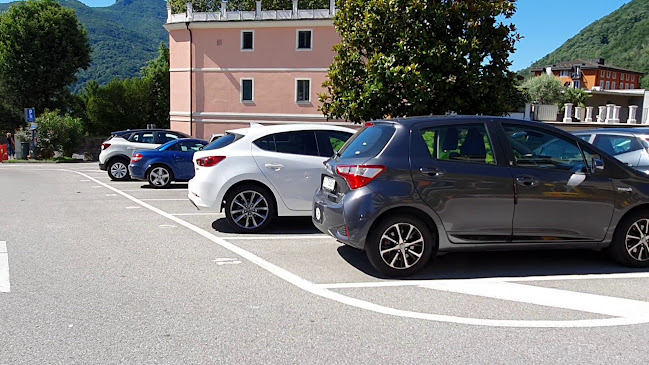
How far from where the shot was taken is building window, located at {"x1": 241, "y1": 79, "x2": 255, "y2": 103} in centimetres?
3791

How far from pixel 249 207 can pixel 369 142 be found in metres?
2.73

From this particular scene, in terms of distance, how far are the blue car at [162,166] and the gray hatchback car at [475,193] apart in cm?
918

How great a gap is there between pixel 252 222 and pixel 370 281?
9.53 feet

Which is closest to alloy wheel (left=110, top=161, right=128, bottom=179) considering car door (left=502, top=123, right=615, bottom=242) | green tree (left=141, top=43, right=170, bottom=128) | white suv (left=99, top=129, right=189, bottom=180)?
white suv (left=99, top=129, right=189, bottom=180)

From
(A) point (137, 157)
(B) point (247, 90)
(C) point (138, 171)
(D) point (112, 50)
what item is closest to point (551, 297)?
(C) point (138, 171)

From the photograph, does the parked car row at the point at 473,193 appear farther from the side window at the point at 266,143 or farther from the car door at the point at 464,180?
the side window at the point at 266,143

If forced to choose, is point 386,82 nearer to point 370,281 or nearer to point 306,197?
point 306,197

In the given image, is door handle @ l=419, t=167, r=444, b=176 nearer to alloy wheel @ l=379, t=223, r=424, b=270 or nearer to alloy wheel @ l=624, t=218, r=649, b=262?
alloy wheel @ l=379, t=223, r=424, b=270

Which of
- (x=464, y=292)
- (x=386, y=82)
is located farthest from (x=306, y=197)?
(x=386, y=82)

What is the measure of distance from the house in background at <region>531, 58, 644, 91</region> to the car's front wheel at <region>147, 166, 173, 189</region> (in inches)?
3821

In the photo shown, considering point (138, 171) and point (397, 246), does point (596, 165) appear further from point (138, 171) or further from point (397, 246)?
point (138, 171)

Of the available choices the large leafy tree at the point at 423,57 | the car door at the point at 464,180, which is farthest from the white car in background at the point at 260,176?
the large leafy tree at the point at 423,57

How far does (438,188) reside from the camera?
564cm

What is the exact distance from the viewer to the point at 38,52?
48812 millimetres
